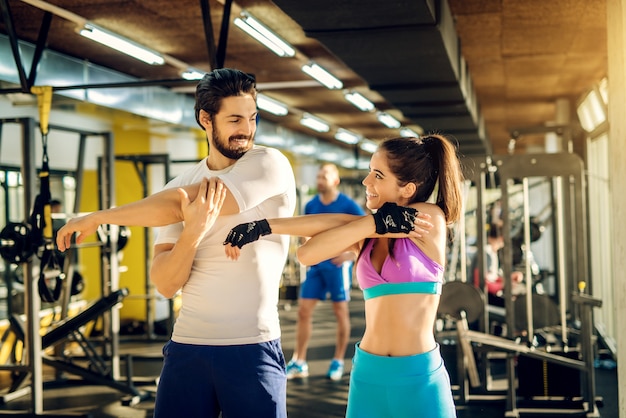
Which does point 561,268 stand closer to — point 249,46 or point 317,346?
point 317,346

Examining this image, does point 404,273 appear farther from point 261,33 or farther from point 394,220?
point 261,33

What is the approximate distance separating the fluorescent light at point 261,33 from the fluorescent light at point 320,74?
0.73m

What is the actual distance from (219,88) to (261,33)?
3538mm

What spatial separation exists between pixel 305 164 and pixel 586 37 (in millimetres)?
11062

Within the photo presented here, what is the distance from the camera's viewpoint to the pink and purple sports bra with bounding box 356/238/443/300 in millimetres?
1869

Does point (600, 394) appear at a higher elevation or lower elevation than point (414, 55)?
lower

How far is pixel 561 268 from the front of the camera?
16.8 feet

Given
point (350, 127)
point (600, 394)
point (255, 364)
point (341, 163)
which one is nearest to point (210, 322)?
point (255, 364)

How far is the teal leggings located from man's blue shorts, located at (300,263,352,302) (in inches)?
152

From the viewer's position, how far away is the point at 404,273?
6.13 ft

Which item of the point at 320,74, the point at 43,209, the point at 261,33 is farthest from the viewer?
the point at 320,74

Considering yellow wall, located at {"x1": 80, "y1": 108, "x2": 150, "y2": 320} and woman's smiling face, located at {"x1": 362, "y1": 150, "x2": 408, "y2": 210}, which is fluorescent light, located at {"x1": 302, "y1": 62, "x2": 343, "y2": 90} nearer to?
yellow wall, located at {"x1": 80, "y1": 108, "x2": 150, "y2": 320}

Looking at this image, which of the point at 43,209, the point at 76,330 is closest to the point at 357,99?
the point at 76,330

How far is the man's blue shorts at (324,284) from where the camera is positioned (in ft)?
18.9
